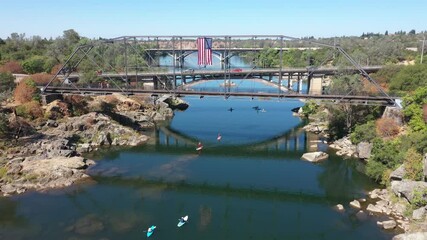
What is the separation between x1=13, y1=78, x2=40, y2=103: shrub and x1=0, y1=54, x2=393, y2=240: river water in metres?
19.6

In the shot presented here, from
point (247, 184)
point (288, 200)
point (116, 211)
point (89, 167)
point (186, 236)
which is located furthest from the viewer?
point (89, 167)

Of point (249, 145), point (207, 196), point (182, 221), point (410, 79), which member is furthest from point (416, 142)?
point (182, 221)

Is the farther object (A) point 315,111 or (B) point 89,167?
(A) point 315,111

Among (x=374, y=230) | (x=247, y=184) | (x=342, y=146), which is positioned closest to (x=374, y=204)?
(x=374, y=230)

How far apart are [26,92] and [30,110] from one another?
5.87 m

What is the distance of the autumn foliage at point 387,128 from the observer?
166 ft

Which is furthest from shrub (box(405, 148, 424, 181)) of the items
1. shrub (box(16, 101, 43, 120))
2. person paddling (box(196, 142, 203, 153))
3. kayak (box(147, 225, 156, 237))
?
shrub (box(16, 101, 43, 120))

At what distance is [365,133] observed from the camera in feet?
173

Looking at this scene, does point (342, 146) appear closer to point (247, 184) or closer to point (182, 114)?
point (247, 184)

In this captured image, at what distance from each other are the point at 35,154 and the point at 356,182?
42022mm

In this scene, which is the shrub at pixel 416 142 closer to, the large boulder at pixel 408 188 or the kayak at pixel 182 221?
the large boulder at pixel 408 188

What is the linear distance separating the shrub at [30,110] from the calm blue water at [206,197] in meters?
15.1

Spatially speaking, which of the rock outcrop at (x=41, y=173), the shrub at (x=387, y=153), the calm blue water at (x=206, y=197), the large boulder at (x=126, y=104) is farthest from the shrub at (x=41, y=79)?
the shrub at (x=387, y=153)

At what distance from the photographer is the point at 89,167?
2003 inches
